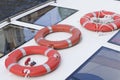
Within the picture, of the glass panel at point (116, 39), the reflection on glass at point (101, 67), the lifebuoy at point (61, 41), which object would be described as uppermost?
the lifebuoy at point (61, 41)

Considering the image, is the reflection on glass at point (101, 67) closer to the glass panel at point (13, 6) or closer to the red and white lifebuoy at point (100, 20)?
the red and white lifebuoy at point (100, 20)

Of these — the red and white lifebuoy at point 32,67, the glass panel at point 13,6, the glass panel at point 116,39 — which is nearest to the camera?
the red and white lifebuoy at point 32,67

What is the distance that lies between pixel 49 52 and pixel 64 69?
225 millimetres

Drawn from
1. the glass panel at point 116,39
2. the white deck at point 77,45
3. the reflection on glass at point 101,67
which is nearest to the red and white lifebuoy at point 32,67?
the white deck at point 77,45

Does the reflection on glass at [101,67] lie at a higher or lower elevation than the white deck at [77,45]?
lower

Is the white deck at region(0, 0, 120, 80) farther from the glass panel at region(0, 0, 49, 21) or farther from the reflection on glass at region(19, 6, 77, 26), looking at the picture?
the glass panel at region(0, 0, 49, 21)

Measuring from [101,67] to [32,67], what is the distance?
596mm

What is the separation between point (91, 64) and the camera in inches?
92.0

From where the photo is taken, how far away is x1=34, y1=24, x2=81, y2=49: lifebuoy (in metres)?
2.55

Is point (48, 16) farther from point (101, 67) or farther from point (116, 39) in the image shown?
point (101, 67)

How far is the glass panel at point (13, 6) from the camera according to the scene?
374 cm

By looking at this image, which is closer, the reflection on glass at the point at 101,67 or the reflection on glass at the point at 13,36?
the reflection on glass at the point at 101,67

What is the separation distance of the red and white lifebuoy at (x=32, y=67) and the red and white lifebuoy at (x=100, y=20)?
69 cm

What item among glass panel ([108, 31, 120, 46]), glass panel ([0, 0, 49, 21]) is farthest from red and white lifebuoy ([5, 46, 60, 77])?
glass panel ([0, 0, 49, 21])
